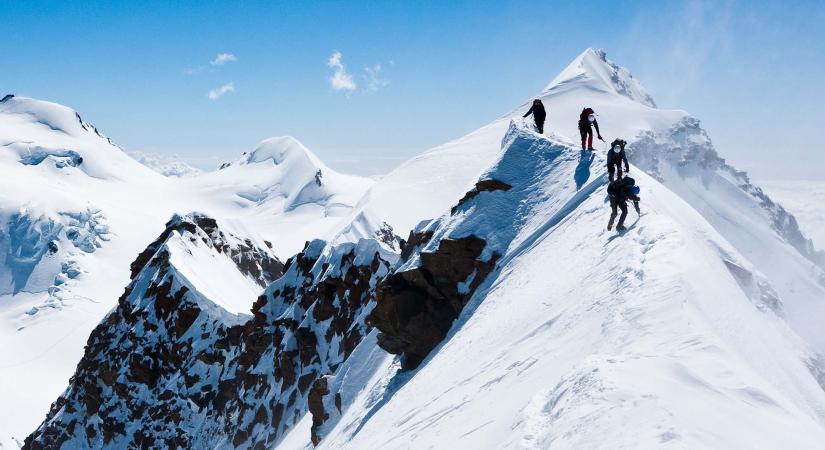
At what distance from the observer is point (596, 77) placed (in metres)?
164

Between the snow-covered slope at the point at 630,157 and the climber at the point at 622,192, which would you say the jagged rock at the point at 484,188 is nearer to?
the climber at the point at 622,192

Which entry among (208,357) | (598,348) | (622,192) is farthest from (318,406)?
(208,357)

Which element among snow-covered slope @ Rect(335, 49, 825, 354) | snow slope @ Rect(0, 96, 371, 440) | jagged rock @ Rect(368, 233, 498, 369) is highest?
snow-covered slope @ Rect(335, 49, 825, 354)

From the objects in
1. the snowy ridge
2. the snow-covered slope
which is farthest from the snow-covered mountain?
the snow-covered slope

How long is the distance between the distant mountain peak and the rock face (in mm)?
111871

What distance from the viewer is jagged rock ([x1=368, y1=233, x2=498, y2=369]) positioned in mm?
25422

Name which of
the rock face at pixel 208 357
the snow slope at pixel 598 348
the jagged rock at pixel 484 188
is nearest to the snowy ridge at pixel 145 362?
the rock face at pixel 208 357

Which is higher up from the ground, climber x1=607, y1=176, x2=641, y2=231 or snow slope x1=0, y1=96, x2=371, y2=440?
climber x1=607, y1=176, x2=641, y2=231

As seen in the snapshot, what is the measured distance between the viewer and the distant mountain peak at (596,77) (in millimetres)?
156750

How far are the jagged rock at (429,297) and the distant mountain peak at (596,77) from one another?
5213 inches

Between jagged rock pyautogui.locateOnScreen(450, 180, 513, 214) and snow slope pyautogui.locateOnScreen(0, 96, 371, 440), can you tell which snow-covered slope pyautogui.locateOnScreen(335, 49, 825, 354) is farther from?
snow slope pyautogui.locateOnScreen(0, 96, 371, 440)

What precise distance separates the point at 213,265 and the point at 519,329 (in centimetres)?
6492

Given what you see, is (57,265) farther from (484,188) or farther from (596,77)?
(484,188)

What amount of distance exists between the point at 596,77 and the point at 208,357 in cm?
14001
